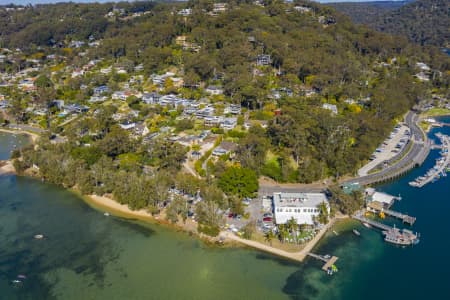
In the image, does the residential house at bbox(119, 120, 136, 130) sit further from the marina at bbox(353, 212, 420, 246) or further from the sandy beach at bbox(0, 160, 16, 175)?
the marina at bbox(353, 212, 420, 246)

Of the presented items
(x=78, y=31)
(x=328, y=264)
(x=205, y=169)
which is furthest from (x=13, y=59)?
(x=328, y=264)

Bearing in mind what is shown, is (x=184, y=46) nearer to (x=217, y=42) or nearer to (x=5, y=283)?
(x=217, y=42)

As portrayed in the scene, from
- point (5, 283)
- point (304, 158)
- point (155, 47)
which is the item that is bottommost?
point (5, 283)

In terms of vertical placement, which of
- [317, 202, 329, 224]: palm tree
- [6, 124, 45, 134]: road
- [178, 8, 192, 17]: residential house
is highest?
[178, 8, 192, 17]: residential house

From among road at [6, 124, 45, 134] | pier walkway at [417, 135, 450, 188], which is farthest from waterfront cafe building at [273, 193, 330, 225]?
road at [6, 124, 45, 134]

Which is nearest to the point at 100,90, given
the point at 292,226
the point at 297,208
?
the point at 297,208

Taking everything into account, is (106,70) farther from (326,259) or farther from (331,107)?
(326,259)

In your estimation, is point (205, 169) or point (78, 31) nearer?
point (205, 169)
